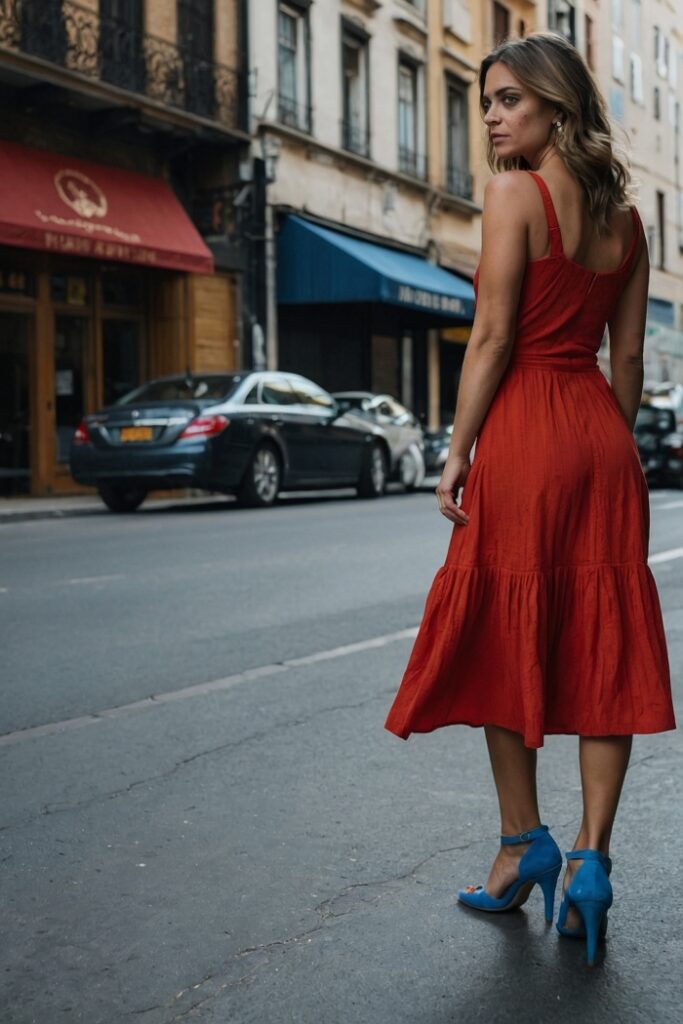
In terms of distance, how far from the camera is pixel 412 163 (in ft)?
99.3

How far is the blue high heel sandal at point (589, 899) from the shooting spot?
286 cm

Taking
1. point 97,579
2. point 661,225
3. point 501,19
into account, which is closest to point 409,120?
point 501,19

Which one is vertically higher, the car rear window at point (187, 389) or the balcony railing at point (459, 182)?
the balcony railing at point (459, 182)

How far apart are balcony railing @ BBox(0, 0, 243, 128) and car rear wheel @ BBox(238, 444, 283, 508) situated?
598cm

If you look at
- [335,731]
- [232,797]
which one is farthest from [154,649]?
[232,797]

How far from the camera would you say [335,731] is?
16.4 ft

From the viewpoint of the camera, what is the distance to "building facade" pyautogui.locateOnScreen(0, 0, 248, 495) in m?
18.6

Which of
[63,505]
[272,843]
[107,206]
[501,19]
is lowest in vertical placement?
[272,843]

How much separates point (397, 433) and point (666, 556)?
9204 mm

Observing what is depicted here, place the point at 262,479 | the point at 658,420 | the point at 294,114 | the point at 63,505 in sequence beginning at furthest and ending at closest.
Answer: the point at 294,114 < the point at 658,420 < the point at 63,505 < the point at 262,479

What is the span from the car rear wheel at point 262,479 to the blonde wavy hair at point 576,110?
Result: 13148 mm

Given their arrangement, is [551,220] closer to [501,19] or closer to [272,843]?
[272,843]

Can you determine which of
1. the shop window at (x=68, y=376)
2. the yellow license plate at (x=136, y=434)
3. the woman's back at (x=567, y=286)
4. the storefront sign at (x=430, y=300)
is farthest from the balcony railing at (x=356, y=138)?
the woman's back at (x=567, y=286)

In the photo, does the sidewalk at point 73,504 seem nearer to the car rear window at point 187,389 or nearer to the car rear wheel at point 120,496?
the car rear wheel at point 120,496
